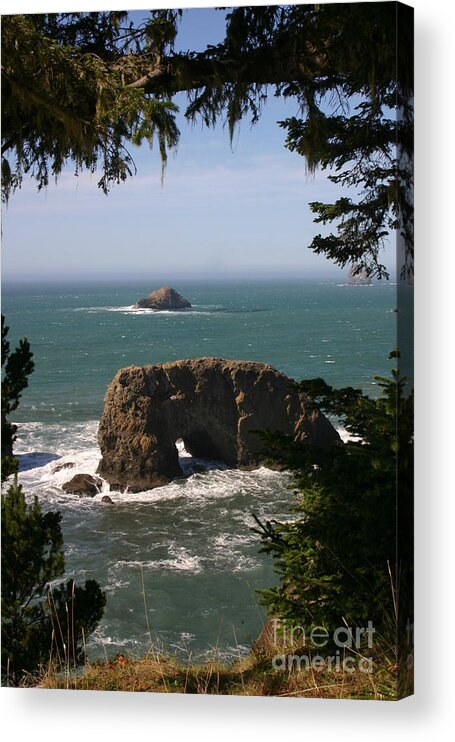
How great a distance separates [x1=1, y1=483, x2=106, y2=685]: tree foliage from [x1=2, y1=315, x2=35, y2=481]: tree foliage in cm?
27

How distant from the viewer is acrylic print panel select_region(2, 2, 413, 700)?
208 inches

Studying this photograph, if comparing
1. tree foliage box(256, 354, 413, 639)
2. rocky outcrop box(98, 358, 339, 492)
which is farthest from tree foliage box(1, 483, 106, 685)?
tree foliage box(256, 354, 413, 639)

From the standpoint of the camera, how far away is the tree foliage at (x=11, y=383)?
5867 mm

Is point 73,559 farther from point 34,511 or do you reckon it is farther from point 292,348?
point 292,348

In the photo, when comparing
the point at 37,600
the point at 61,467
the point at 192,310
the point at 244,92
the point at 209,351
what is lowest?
the point at 37,600

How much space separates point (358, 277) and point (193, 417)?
3.76 feet

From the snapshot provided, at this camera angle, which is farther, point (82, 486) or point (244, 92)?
point (82, 486)

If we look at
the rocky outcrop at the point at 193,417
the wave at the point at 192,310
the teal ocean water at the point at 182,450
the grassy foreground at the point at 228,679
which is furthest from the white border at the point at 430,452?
the wave at the point at 192,310

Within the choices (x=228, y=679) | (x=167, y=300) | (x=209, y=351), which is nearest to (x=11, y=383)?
(x=167, y=300)

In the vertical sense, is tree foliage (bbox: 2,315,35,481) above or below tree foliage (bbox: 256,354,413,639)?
above

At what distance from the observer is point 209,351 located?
225 inches

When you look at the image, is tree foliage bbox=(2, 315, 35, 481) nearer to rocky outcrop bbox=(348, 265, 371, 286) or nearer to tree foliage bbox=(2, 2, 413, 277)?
tree foliage bbox=(2, 2, 413, 277)

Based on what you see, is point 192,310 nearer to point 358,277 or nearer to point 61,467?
point 358,277

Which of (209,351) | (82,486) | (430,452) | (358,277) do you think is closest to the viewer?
(430,452)
